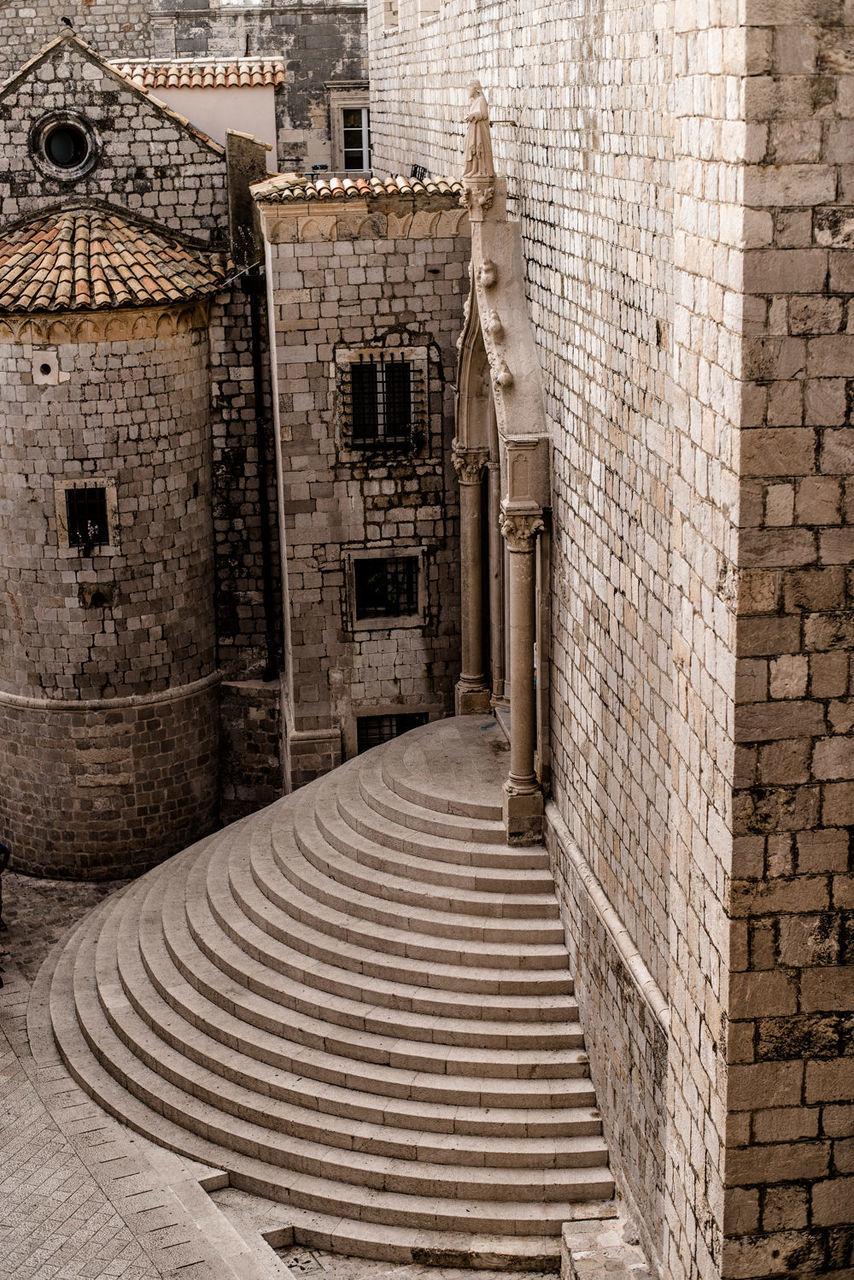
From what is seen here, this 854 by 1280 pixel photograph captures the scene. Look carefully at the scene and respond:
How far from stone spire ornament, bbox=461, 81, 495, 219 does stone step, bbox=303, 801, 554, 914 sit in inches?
215

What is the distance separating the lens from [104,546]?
727 inches

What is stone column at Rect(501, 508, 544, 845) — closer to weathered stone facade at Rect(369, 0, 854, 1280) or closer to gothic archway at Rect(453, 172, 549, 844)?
gothic archway at Rect(453, 172, 549, 844)

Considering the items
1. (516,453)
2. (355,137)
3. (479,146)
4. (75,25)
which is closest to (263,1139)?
(516,453)

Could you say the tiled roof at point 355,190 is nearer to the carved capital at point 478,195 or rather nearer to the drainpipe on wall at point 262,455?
the carved capital at point 478,195

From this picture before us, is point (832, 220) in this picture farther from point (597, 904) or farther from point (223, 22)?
point (223, 22)

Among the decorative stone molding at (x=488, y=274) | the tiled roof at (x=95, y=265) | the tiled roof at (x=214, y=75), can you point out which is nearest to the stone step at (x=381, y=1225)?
the decorative stone molding at (x=488, y=274)

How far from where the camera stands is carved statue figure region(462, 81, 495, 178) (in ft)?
47.3

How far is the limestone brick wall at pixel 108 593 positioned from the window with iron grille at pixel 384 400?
257cm

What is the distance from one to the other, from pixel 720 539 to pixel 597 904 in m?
4.84

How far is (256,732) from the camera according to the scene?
19797mm

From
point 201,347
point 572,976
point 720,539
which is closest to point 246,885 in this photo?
point 572,976

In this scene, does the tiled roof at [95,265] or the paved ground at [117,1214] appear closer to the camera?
the paved ground at [117,1214]

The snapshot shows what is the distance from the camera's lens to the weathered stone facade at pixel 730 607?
738 centimetres

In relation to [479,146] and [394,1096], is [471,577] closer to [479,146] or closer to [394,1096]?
[479,146]
